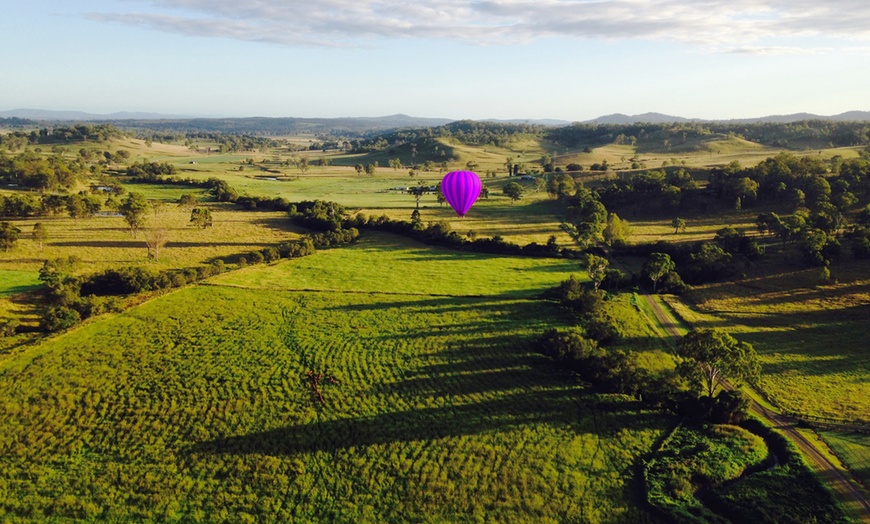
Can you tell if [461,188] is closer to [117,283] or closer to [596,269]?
[596,269]

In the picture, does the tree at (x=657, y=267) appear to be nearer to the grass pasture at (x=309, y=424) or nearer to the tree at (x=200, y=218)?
the grass pasture at (x=309, y=424)

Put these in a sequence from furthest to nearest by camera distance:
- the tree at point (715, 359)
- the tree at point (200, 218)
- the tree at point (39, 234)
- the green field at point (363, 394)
Result: the tree at point (200, 218)
the tree at point (39, 234)
the tree at point (715, 359)
the green field at point (363, 394)

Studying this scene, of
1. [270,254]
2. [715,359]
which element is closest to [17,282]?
[270,254]

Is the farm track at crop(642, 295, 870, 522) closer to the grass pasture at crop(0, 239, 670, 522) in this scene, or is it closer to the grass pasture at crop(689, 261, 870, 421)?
the grass pasture at crop(689, 261, 870, 421)

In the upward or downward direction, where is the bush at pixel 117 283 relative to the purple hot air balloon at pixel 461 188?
downward

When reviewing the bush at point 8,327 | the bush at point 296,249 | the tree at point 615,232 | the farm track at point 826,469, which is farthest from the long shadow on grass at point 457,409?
the tree at point 615,232

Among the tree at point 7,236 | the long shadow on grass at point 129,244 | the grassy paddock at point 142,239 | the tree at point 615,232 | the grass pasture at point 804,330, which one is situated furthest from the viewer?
the tree at point 615,232
